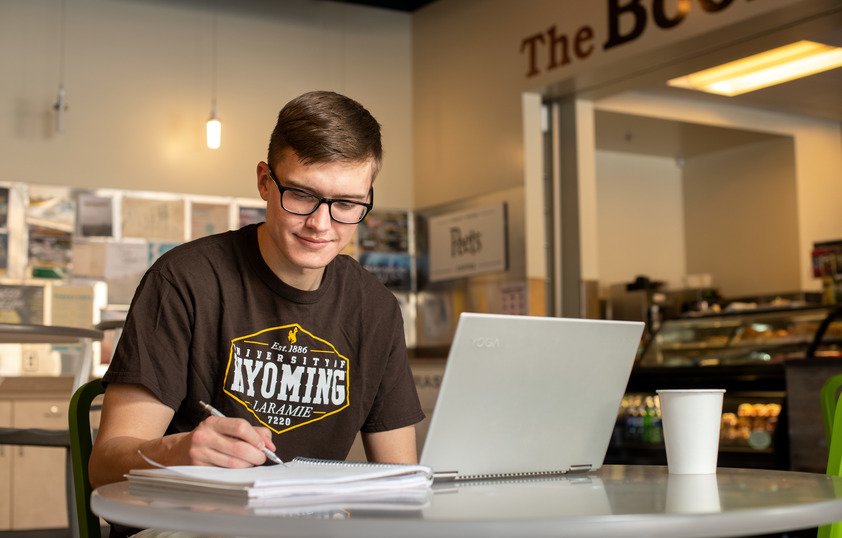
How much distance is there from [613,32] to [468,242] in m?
1.64

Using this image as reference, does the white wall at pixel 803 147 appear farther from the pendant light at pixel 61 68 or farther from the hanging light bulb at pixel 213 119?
the pendant light at pixel 61 68

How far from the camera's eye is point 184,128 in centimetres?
565

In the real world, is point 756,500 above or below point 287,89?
below

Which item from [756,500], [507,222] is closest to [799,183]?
[507,222]

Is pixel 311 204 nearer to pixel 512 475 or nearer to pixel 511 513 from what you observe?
pixel 512 475

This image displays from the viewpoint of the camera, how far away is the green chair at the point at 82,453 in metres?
1.54

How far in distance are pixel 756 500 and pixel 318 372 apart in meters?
0.87

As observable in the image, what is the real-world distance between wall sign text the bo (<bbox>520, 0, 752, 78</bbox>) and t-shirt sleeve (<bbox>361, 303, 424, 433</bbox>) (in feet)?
9.62

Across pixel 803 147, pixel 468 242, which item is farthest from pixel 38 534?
pixel 803 147

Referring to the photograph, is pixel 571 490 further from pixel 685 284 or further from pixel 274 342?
pixel 685 284

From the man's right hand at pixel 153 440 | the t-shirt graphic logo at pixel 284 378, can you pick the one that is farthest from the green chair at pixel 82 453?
the t-shirt graphic logo at pixel 284 378

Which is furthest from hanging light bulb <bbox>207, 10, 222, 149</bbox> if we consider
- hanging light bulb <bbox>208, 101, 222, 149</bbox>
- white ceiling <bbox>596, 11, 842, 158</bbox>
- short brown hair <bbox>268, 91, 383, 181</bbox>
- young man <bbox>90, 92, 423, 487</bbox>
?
short brown hair <bbox>268, 91, 383, 181</bbox>

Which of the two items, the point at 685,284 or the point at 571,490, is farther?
the point at 685,284

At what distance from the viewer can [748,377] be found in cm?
420
